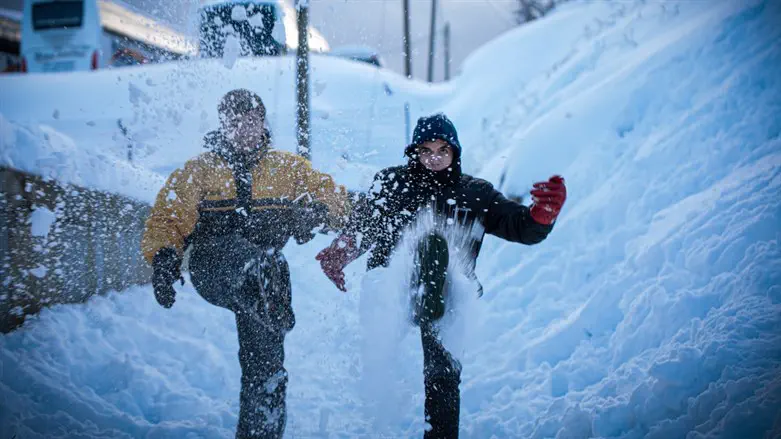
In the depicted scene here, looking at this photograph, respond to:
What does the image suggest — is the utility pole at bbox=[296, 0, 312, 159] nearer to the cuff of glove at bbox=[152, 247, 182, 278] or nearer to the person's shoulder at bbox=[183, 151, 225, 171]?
the person's shoulder at bbox=[183, 151, 225, 171]

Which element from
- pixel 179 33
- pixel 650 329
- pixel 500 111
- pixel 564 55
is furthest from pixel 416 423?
pixel 564 55

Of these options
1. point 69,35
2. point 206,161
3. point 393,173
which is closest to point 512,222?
point 393,173

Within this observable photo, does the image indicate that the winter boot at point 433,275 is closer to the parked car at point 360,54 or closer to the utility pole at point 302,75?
the utility pole at point 302,75

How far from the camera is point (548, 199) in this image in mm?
2172

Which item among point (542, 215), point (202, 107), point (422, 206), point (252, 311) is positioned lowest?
point (252, 311)

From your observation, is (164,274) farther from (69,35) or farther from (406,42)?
(406,42)

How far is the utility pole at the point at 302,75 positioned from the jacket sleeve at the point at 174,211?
1.73 meters

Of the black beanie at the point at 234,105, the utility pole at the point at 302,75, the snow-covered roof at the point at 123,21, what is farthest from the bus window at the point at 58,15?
the black beanie at the point at 234,105

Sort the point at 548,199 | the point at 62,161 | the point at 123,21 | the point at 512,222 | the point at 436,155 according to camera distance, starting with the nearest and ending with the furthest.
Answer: the point at 548,199 → the point at 512,222 → the point at 436,155 → the point at 62,161 → the point at 123,21

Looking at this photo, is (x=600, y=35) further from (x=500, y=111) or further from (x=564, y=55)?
(x=500, y=111)

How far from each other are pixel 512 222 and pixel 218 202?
5.28 ft

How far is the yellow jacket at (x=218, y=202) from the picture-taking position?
2.57 metres

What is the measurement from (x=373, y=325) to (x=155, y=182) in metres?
3.39

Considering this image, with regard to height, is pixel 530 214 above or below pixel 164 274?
above
